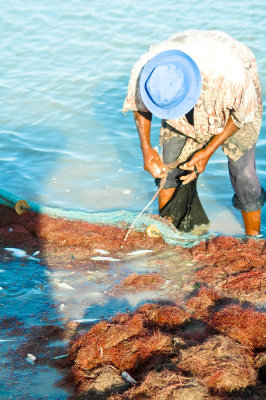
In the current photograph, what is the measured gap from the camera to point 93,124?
9.38 meters

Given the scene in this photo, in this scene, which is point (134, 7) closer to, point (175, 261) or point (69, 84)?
point (69, 84)

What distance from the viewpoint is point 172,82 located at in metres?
3.86

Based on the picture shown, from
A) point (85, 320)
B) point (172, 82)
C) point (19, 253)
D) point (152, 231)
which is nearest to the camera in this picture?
point (85, 320)

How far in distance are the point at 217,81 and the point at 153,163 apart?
41.8 inches

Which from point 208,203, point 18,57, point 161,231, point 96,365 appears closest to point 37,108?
point 18,57

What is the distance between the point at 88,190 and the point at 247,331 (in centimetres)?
453

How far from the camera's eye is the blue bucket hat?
386 centimetres

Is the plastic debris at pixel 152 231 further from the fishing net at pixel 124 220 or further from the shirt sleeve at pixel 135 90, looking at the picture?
the shirt sleeve at pixel 135 90

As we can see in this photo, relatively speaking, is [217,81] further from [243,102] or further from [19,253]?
[19,253]

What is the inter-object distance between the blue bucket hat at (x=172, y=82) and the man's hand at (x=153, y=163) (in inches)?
32.8

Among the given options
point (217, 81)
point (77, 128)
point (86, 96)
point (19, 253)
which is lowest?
point (77, 128)

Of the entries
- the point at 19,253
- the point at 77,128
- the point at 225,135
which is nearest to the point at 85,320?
the point at 19,253

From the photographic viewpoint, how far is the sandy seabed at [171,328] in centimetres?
275

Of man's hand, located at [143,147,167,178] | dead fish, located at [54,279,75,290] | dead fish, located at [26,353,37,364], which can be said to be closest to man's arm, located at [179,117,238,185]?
man's hand, located at [143,147,167,178]
